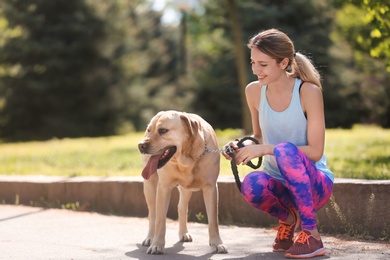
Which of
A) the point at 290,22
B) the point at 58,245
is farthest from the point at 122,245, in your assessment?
the point at 290,22

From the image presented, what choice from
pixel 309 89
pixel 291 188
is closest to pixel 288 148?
pixel 291 188

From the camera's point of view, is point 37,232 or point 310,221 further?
point 37,232

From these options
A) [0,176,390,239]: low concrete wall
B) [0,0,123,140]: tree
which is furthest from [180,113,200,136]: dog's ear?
[0,0,123,140]: tree

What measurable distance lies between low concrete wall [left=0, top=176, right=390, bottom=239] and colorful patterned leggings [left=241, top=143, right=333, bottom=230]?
2.71 ft

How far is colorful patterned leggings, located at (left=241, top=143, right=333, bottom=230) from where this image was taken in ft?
16.1

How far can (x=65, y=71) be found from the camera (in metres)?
26.5

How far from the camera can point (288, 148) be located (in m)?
A: 4.92

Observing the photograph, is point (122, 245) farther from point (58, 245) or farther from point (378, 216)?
point (378, 216)

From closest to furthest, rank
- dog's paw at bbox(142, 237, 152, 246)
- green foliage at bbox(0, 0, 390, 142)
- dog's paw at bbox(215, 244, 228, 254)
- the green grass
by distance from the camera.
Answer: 1. dog's paw at bbox(215, 244, 228, 254)
2. dog's paw at bbox(142, 237, 152, 246)
3. the green grass
4. green foliage at bbox(0, 0, 390, 142)

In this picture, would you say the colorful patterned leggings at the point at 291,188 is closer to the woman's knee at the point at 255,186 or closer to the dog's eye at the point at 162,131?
the woman's knee at the point at 255,186

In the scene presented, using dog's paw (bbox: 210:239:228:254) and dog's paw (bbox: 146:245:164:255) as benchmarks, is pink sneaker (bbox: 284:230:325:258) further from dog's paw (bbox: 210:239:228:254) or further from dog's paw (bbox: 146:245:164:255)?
dog's paw (bbox: 146:245:164:255)

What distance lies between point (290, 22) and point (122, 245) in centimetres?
2028

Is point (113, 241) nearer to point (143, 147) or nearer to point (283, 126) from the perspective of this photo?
point (143, 147)

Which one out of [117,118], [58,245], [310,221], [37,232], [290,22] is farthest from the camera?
[117,118]
